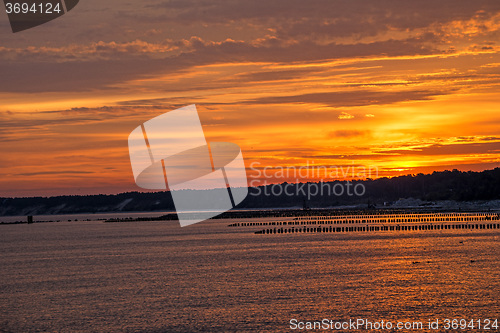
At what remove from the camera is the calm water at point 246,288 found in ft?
107

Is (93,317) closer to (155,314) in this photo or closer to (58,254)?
(155,314)

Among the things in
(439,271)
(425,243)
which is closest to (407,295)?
(439,271)

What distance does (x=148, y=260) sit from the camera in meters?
66.2

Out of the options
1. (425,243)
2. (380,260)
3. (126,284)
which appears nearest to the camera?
(126,284)

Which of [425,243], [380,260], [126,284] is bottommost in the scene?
[425,243]

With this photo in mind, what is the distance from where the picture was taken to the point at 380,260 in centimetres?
5806

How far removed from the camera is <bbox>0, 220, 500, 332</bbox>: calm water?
1281 inches

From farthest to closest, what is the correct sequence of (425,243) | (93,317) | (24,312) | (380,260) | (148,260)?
(425,243), (148,260), (380,260), (24,312), (93,317)

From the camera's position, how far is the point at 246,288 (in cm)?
4234

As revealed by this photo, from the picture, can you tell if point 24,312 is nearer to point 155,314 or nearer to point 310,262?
point 155,314

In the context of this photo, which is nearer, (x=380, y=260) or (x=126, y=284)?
(x=126, y=284)

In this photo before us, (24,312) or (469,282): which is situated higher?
(24,312)

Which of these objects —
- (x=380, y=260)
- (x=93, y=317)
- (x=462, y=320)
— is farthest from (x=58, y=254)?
(x=462, y=320)

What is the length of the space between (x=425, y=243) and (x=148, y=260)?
34.8 m
